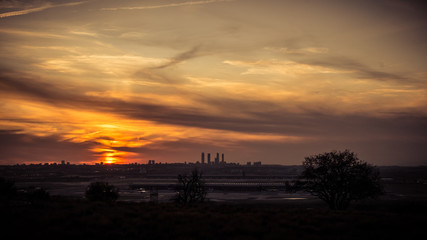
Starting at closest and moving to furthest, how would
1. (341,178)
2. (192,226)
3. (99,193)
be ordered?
(192,226)
(341,178)
(99,193)

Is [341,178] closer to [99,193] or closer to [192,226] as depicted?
[192,226]

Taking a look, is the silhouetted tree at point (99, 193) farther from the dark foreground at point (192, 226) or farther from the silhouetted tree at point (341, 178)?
the silhouetted tree at point (341, 178)

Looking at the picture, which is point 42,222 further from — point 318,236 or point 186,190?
point 186,190

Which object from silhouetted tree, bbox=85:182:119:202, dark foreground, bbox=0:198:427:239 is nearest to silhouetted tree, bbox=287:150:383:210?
dark foreground, bbox=0:198:427:239

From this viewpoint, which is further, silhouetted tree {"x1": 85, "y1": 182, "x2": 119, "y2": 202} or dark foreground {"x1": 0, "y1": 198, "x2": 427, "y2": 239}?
silhouetted tree {"x1": 85, "y1": 182, "x2": 119, "y2": 202}

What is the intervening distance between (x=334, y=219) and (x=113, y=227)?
17752mm

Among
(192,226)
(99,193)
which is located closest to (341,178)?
(192,226)

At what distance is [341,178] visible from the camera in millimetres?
46812

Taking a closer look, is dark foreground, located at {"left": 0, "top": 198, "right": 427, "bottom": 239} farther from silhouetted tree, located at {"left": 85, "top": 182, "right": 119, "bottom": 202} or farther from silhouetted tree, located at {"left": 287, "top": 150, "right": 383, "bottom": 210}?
silhouetted tree, located at {"left": 85, "top": 182, "right": 119, "bottom": 202}

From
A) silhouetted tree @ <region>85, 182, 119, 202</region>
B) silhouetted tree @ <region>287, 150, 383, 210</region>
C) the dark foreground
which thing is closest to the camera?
the dark foreground

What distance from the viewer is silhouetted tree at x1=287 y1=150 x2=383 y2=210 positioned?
149 ft

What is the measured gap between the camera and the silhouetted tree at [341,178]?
1790 inches

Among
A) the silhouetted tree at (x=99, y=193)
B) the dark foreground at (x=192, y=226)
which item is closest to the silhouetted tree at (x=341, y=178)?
the dark foreground at (x=192, y=226)

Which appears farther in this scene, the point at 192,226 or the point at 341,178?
the point at 341,178
